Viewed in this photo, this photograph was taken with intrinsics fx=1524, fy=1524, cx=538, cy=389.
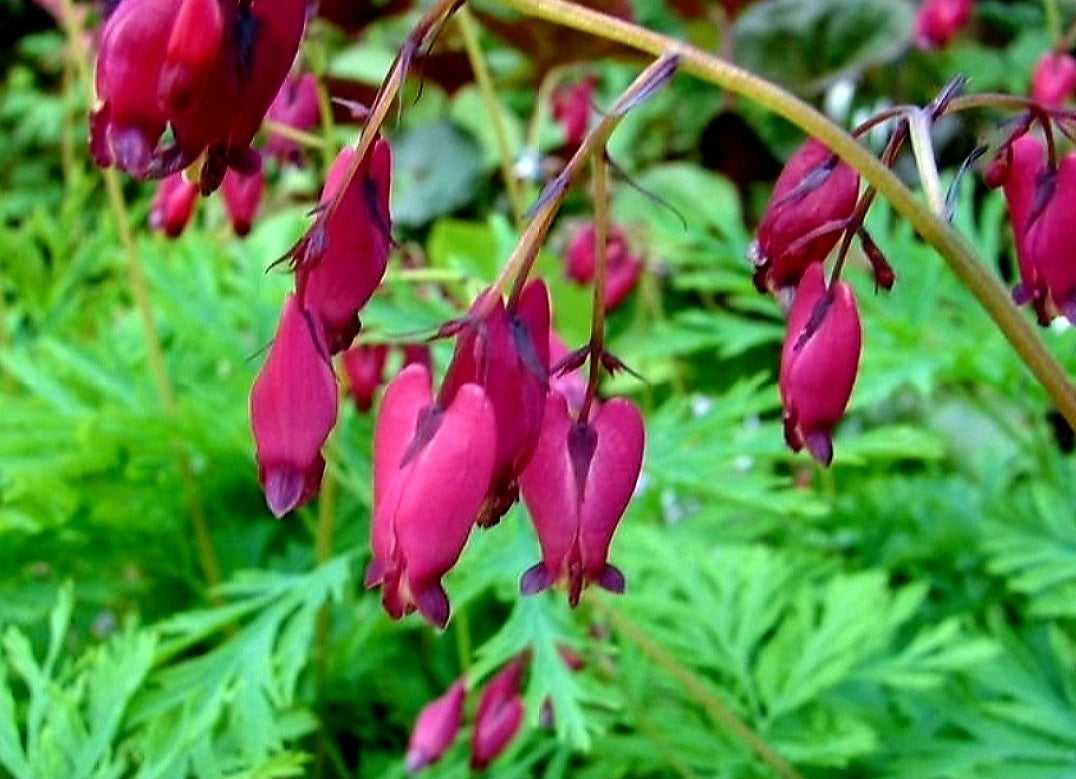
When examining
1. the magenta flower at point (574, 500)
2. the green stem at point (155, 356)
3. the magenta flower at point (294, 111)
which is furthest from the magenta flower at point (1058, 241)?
the green stem at point (155, 356)

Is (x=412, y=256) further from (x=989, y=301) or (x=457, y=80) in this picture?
(x=457, y=80)

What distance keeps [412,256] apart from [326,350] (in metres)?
1.19

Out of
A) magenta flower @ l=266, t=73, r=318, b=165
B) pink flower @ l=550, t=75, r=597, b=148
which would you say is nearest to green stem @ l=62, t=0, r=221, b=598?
magenta flower @ l=266, t=73, r=318, b=165

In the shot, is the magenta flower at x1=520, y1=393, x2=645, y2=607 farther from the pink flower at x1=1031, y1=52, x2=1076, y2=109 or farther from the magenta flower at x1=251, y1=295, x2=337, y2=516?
the pink flower at x1=1031, y1=52, x2=1076, y2=109

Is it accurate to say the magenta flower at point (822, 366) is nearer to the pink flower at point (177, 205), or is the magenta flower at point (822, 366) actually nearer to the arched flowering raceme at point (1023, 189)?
the arched flowering raceme at point (1023, 189)

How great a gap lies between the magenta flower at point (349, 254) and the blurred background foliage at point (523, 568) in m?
0.49

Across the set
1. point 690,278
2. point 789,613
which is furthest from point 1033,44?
point 789,613

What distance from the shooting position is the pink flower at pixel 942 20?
3.05 metres

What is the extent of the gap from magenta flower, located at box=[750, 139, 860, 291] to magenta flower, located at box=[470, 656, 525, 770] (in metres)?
0.60

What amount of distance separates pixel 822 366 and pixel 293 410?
0.28 metres

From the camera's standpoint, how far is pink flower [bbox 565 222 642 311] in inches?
86.5

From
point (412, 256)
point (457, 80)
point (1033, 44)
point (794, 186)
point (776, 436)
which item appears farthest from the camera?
point (1033, 44)

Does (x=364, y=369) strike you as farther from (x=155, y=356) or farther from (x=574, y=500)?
(x=574, y=500)

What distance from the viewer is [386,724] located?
1.77 metres
